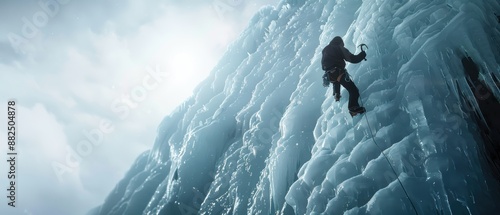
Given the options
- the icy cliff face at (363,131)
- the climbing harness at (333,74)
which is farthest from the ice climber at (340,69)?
the icy cliff face at (363,131)

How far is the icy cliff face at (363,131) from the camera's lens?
11.5 ft

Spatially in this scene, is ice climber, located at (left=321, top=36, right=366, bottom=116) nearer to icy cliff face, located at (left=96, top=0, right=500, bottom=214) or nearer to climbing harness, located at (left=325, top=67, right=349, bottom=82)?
climbing harness, located at (left=325, top=67, right=349, bottom=82)

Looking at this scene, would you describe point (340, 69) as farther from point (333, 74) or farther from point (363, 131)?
point (363, 131)

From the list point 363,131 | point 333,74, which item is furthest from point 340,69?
point 363,131

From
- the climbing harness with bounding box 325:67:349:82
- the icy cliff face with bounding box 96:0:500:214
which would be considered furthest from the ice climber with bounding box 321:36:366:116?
the icy cliff face with bounding box 96:0:500:214

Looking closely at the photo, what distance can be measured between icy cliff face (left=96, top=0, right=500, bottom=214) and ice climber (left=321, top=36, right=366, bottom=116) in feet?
0.80

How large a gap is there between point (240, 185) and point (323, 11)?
6.12 metres

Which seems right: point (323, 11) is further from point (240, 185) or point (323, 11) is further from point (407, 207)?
point (407, 207)

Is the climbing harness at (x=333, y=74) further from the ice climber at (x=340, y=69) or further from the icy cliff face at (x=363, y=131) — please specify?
the icy cliff face at (x=363, y=131)

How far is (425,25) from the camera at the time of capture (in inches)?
184

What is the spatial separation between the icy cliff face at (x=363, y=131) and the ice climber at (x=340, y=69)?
9.6 inches

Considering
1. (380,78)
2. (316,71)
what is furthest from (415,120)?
(316,71)

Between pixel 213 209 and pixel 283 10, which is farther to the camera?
pixel 283 10

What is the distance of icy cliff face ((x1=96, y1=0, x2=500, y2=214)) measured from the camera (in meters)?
3.51
